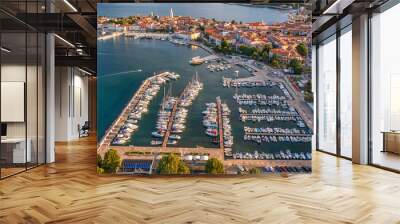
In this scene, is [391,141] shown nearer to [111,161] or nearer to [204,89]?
[204,89]

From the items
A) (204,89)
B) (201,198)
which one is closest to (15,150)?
(204,89)

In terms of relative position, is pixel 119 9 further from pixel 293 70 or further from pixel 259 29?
pixel 293 70

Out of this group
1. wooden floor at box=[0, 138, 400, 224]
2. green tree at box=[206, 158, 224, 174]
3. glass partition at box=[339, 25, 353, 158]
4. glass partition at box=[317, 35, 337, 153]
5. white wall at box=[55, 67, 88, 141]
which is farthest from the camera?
white wall at box=[55, 67, 88, 141]

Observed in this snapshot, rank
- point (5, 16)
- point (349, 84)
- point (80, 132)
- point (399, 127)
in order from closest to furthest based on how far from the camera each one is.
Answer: point (5, 16) → point (399, 127) → point (349, 84) → point (80, 132)

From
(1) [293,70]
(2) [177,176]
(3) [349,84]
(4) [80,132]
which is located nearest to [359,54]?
(3) [349,84]

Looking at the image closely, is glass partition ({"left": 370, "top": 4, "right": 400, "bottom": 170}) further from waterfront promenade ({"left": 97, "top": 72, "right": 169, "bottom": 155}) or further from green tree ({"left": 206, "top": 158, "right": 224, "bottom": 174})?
waterfront promenade ({"left": 97, "top": 72, "right": 169, "bottom": 155})

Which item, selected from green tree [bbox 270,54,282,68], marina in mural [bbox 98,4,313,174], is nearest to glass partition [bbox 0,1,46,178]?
marina in mural [bbox 98,4,313,174]
